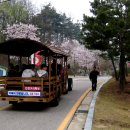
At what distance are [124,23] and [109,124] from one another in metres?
13.5

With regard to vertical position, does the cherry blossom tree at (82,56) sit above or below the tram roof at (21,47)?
above

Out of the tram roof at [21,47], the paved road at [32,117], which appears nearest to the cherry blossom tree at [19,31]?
the tram roof at [21,47]

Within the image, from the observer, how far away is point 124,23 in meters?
24.7

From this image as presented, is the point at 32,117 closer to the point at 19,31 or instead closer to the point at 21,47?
the point at 21,47

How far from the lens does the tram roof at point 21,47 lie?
16.2 metres

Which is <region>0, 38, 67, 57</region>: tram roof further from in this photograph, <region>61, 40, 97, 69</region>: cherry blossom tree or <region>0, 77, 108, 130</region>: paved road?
<region>61, 40, 97, 69</region>: cherry blossom tree

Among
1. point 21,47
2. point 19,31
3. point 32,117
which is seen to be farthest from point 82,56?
point 32,117

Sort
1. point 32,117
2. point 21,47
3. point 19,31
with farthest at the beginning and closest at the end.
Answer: point 19,31 → point 21,47 → point 32,117

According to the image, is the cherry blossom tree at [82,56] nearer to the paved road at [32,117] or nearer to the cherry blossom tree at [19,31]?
the cherry blossom tree at [19,31]

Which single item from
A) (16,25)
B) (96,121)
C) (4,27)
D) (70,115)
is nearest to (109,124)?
(96,121)

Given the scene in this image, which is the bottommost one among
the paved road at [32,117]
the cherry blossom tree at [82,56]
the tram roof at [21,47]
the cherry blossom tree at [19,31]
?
the paved road at [32,117]

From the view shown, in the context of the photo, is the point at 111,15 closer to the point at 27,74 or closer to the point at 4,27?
the point at 27,74

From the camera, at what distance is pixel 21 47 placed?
58.5 feet

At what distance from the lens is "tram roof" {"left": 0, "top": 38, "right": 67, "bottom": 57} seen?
1622 centimetres
